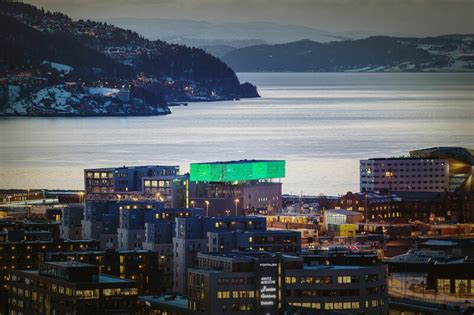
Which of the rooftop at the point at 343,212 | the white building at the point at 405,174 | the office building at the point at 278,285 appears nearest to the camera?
the office building at the point at 278,285

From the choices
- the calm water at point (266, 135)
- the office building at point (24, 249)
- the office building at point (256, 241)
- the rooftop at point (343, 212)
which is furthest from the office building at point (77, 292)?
the calm water at point (266, 135)

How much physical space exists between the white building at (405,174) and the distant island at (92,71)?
57826 millimetres

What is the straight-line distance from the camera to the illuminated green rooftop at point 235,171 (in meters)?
48.5

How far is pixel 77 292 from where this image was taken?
28.1 metres

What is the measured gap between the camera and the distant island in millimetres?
113000

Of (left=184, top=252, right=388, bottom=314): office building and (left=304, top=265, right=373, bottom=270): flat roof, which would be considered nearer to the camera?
(left=184, top=252, right=388, bottom=314): office building

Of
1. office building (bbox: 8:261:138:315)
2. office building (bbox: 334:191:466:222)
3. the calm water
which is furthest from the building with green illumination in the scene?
office building (bbox: 8:261:138:315)

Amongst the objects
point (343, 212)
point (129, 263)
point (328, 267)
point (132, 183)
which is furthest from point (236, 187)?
point (328, 267)

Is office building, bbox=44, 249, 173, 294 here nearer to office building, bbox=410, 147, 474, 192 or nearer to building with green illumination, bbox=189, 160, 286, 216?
building with green illumination, bbox=189, 160, 286, 216

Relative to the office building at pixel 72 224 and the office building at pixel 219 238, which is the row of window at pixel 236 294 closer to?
the office building at pixel 219 238

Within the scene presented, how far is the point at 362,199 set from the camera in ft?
161

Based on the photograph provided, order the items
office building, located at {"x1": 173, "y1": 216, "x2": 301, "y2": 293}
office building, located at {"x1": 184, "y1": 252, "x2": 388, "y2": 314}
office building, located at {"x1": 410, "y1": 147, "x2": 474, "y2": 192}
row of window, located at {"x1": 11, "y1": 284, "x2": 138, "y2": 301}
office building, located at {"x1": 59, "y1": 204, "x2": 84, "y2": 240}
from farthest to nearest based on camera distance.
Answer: office building, located at {"x1": 410, "y1": 147, "x2": 474, "y2": 192}, office building, located at {"x1": 59, "y1": 204, "x2": 84, "y2": 240}, office building, located at {"x1": 173, "y1": 216, "x2": 301, "y2": 293}, office building, located at {"x1": 184, "y1": 252, "x2": 388, "y2": 314}, row of window, located at {"x1": 11, "y1": 284, "x2": 138, "y2": 301}

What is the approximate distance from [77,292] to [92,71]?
318 feet

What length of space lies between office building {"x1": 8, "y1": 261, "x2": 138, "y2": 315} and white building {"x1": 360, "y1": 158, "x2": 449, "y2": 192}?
24906 millimetres
